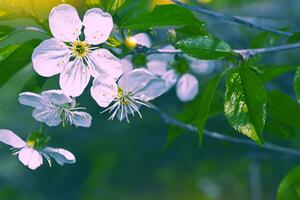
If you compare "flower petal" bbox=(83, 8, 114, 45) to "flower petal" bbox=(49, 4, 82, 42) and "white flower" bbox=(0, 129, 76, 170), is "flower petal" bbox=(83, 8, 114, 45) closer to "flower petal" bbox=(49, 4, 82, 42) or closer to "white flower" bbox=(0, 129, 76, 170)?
"flower petal" bbox=(49, 4, 82, 42)

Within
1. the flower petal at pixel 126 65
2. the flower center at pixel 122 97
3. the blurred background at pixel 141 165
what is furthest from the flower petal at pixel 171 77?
the blurred background at pixel 141 165

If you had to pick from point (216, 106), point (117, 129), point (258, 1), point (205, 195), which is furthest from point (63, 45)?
point (258, 1)

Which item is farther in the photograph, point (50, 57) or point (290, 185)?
point (290, 185)

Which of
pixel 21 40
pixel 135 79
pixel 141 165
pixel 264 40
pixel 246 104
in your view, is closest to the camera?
pixel 246 104

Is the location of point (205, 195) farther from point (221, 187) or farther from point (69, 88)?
point (69, 88)

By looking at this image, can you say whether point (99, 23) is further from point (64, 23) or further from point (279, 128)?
point (279, 128)

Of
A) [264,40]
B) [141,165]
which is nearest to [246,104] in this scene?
[264,40]
